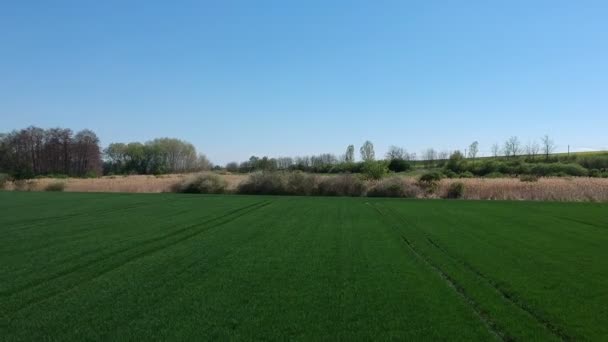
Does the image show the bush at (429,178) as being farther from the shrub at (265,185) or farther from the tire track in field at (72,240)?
the tire track in field at (72,240)

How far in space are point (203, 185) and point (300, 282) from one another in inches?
1187

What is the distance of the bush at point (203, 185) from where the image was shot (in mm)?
36344

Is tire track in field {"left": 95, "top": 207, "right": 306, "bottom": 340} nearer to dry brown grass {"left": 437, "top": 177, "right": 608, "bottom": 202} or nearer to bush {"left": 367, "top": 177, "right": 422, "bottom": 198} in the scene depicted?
bush {"left": 367, "top": 177, "right": 422, "bottom": 198}

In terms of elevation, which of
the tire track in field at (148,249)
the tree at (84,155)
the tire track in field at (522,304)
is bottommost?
the tire track in field at (522,304)

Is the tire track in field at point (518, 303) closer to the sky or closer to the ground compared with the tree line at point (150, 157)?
closer to the ground

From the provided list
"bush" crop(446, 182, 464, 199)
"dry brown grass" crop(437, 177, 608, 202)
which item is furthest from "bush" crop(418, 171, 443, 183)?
"bush" crop(446, 182, 464, 199)

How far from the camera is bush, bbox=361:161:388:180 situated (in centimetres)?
3656

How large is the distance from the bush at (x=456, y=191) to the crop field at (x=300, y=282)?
51.7 ft

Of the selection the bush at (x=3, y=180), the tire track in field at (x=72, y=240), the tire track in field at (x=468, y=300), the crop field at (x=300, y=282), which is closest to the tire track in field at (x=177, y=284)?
the crop field at (x=300, y=282)


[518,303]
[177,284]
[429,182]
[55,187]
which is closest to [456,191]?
[429,182]

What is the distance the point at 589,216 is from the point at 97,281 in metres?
18.9

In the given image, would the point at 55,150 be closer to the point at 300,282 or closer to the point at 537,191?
the point at 537,191

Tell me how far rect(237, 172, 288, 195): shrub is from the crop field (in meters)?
20.8

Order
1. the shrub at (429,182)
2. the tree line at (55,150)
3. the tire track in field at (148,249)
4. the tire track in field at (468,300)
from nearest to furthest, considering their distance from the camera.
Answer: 1. the tire track in field at (468,300)
2. the tire track in field at (148,249)
3. the shrub at (429,182)
4. the tree line at (55,150)
